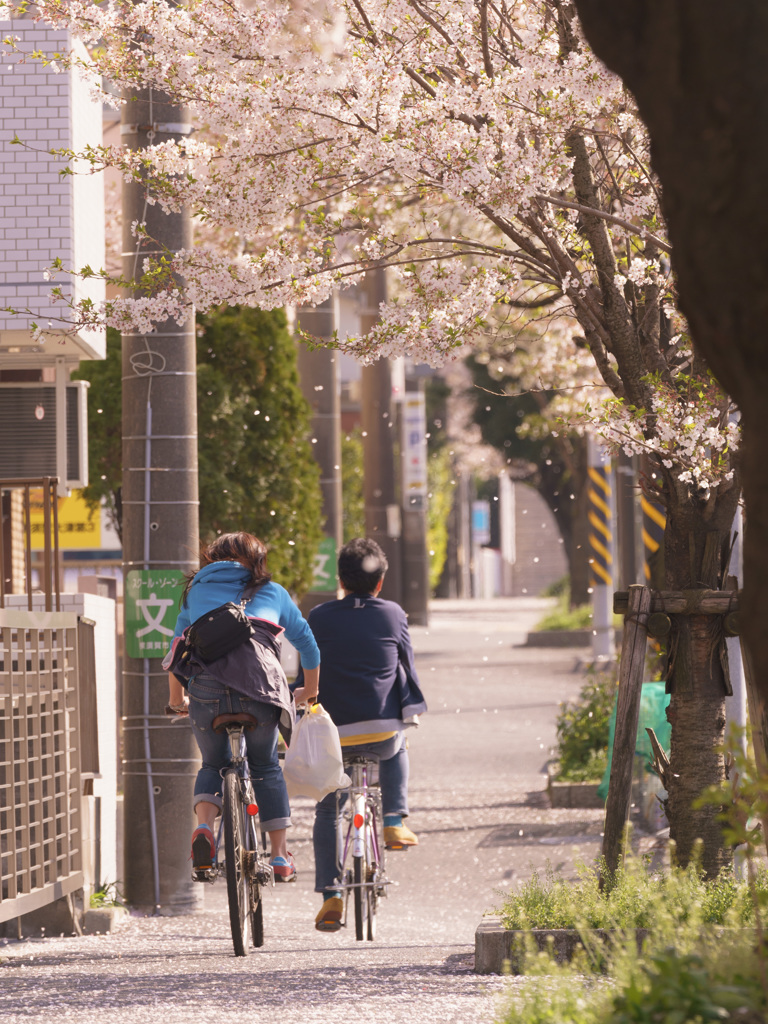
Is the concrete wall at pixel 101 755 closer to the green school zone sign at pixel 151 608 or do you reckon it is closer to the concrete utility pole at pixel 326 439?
the green school zone sign at pixel 151 608

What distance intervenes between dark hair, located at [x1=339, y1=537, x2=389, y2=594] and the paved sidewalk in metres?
1.63

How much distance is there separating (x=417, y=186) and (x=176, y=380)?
7.31ft

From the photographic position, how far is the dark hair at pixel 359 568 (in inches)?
281

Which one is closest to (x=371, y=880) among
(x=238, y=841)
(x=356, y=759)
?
(x=356, y=759)

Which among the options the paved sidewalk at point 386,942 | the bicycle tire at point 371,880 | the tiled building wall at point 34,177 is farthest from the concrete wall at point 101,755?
the tiled building wall at point 34,177

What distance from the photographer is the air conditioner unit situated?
1012cm

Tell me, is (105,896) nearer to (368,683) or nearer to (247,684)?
(368,683)

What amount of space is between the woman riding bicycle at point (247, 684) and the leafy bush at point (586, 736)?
566 cm

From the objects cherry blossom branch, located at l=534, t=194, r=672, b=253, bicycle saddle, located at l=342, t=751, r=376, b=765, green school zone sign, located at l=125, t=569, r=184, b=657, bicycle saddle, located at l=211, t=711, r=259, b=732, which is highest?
cherry blossom branch, located at l=534, t=194, r=672, b=253

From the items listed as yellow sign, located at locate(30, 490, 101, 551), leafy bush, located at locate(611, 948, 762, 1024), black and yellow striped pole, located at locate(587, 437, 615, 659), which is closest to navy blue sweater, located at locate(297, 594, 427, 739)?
leafy bush, located at locate(611, 948, 762, 1024)

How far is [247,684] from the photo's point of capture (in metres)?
5.91

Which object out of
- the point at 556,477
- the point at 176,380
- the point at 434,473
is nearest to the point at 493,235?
the point at 176,380

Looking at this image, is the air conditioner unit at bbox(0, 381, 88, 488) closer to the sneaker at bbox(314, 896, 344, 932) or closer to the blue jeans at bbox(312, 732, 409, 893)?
the blue jeans at bbox(312, 732, 409, 893)

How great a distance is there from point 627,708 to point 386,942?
6.15 feet
